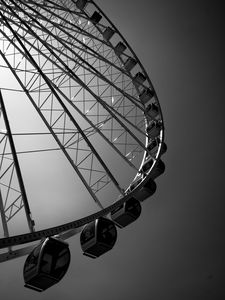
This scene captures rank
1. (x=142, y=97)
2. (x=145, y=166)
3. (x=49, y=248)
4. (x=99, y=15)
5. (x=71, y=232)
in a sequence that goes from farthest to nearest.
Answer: (x=99, y=15) < (x=142, y=97) < (x=145, y=166) < (x=71, y=232) < (x=49, y=248)

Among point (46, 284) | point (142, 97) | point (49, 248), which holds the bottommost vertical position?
point (46, 284)

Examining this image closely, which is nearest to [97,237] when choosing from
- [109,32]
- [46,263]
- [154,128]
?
[46,263]

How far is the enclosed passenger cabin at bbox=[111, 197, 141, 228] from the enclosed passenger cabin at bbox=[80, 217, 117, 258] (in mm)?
2021

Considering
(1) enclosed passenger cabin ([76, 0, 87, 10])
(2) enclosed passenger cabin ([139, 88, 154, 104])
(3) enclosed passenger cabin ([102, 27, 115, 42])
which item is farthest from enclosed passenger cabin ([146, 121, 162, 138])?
(1) enclosed passenger cabin ([76, 0, 87, 10])

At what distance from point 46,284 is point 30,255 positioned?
2.36 ft

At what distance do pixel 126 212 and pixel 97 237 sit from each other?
2.62 meters

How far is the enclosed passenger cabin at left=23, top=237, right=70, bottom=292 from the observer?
8375 millimetres

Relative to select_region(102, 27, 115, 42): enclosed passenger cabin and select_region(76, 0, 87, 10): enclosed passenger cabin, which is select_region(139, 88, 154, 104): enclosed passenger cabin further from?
select_region(76, 0, 87, 10): enclosed passenger cabin

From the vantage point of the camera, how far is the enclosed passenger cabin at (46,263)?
838 centimetres

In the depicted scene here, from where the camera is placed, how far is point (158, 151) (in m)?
15.7

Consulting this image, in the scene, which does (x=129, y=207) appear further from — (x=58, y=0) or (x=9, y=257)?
(x=58, y=0)

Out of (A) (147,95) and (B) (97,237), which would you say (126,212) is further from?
(A) (147,95)

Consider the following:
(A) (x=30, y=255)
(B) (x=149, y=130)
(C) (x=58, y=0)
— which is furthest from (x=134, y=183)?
(C) (x=58, y=0)

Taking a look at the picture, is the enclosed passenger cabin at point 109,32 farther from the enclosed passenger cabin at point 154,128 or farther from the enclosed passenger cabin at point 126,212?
the enclosed passenger cabin at point 126,212
